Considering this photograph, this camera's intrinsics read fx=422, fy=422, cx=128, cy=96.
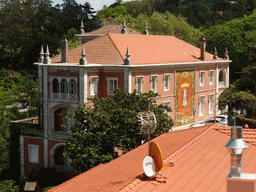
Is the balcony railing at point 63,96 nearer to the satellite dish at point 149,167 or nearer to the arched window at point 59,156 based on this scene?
the arched window at point 59,156

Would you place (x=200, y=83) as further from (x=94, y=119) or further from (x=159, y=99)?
(x=94, y=119)

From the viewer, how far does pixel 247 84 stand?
40344 mm

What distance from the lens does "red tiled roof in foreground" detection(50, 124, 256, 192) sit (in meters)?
13.6

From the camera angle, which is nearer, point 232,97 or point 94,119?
point 94,119

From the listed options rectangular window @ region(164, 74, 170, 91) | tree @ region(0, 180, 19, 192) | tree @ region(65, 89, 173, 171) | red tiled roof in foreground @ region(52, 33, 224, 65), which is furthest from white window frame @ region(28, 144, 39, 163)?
rectangular window @ region(164, 74, 170, 91)

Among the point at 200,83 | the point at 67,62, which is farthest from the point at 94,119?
the point at 200,83

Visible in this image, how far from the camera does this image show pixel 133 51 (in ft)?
140

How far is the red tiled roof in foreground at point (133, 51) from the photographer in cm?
4075

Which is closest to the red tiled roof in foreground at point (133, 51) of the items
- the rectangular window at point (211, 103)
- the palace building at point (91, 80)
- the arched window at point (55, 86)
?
the palace building at point (91, 80)

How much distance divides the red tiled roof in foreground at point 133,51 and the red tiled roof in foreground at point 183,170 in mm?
20755

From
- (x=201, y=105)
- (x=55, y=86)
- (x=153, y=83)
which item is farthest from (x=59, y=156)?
(x=201, y=105)

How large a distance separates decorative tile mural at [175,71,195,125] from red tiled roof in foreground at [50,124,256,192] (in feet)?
83.0

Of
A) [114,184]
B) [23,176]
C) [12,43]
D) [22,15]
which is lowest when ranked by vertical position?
[23,176]

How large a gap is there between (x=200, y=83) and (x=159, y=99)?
9139mm
